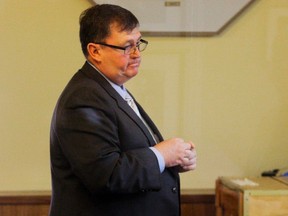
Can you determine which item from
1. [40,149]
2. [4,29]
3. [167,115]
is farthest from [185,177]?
[4,29]

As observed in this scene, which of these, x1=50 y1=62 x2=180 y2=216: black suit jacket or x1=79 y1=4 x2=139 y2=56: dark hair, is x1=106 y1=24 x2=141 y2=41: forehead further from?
x1=50 y1=62 x2=180 y2=216: black suit jacket

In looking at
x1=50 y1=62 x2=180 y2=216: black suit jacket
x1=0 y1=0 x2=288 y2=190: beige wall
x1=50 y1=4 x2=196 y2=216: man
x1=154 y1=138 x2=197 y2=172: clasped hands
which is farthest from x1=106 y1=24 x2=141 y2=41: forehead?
x1=0 y1=0 x2=288 y2=190: beige wall

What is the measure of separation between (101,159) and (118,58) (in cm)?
32

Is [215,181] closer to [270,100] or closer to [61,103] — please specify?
[270,100]

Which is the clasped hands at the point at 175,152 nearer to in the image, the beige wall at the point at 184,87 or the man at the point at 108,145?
the man at the point at 108,145

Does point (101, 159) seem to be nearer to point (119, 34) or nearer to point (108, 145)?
point (108, 145)

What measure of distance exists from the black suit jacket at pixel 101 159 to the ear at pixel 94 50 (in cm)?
4

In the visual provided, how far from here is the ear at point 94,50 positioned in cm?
144

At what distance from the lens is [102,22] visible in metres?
1.44

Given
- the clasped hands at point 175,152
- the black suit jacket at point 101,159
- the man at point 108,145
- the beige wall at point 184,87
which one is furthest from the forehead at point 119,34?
the beige wall at point 184,87

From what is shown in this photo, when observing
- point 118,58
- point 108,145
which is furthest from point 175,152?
point 118,58

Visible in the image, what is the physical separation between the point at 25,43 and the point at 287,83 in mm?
1351

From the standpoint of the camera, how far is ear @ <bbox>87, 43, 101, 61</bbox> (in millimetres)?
1442

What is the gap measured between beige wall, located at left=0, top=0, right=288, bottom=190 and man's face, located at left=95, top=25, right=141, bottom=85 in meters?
1.01
